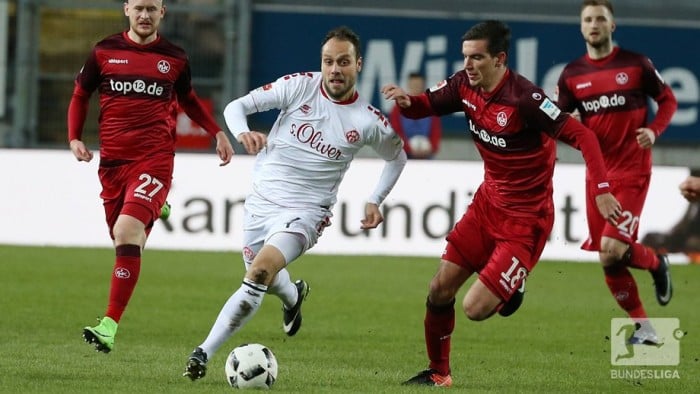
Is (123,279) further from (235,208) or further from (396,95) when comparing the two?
(235,208)

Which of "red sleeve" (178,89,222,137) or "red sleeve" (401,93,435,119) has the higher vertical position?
"red sleeve" (401,93,435,119)

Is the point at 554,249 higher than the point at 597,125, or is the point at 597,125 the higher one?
the point at 597,125

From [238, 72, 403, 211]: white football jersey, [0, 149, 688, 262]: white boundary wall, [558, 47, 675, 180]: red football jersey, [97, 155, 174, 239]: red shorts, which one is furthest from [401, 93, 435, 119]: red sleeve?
[0, 149, 688, 262]: white boundary wall

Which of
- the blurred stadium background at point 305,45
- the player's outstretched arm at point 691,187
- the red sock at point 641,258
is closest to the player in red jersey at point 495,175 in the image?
the player's outstretched arm at point 691,187

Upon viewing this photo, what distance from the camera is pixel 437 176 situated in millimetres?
16750

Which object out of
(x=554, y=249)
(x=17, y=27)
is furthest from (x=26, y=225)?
(x=554, y=249)

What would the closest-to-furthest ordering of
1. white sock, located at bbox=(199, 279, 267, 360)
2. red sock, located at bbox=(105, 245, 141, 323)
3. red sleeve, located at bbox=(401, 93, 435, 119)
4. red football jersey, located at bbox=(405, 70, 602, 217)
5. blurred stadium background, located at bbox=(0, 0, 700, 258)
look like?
white sock, located at bbox=(199, 279, 267, 360)
red football jersey, located at bbox=(405, 70, 602, 217)
red sleeve, located at bbox=(401, 93, 435, 119)
red sock, located at bbox=(105, 245, 141, 323)
blurred stadium background, located at bbox=(0, 0, 700, 258)

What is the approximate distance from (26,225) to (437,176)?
4660 millimetres

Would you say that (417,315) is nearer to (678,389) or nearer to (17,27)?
(678,389)

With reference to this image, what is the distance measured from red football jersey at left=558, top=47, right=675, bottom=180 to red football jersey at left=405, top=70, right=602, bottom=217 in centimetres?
224

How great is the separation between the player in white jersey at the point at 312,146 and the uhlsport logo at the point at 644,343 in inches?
81.0

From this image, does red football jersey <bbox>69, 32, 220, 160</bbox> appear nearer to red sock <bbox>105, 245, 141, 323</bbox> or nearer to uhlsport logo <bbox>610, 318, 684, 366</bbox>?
red sock <bbox>105, 245, 141, 323</bbox>

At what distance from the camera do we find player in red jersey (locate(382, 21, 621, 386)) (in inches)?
310

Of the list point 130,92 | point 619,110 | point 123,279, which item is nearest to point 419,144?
point 619,110
